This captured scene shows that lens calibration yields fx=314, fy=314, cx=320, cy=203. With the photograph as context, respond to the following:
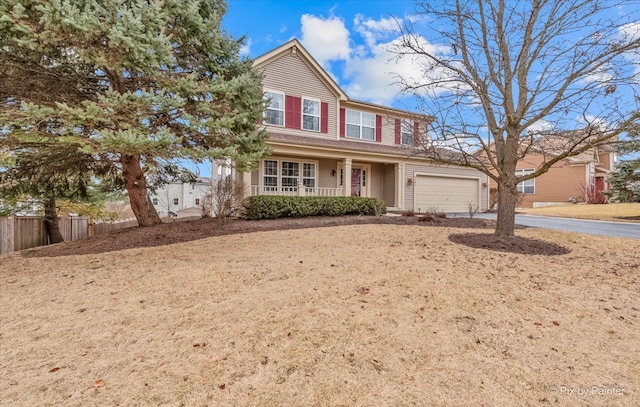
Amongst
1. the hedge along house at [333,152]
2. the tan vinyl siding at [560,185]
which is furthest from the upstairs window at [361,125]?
the tan vinyl siding at [560,185]

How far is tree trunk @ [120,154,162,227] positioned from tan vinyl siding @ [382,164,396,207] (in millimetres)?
10831

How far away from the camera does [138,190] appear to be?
27.3 feet

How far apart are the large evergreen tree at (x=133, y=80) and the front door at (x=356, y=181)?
8.37 m

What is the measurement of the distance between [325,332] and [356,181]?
1323 centimetres

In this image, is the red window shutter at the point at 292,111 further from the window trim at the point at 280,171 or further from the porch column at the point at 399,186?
the porch column at the point at 399,186

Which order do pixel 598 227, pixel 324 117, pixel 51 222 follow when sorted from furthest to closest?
pixel 324 117 < pixel 598 227 < pixel 51 222

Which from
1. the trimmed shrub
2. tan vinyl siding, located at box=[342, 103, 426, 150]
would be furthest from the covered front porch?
tan vinyl siding, located at box=[342, 103, 426, 150]

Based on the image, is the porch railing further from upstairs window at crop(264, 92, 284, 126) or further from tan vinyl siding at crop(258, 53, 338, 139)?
upstairs window at crop(264, 92, 284, 126)

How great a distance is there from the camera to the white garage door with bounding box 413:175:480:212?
16016 millimetres

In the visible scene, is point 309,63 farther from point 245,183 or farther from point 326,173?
point 245,183

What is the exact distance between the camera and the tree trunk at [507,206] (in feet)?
21.2

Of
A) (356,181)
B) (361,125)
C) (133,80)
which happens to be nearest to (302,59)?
(361,125)

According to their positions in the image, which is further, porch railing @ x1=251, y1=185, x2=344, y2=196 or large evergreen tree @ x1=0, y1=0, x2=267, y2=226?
porch railing @ x1=251, y1=185, x2=344, y2=196

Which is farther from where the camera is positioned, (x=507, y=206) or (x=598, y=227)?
(x=598, y=227)
